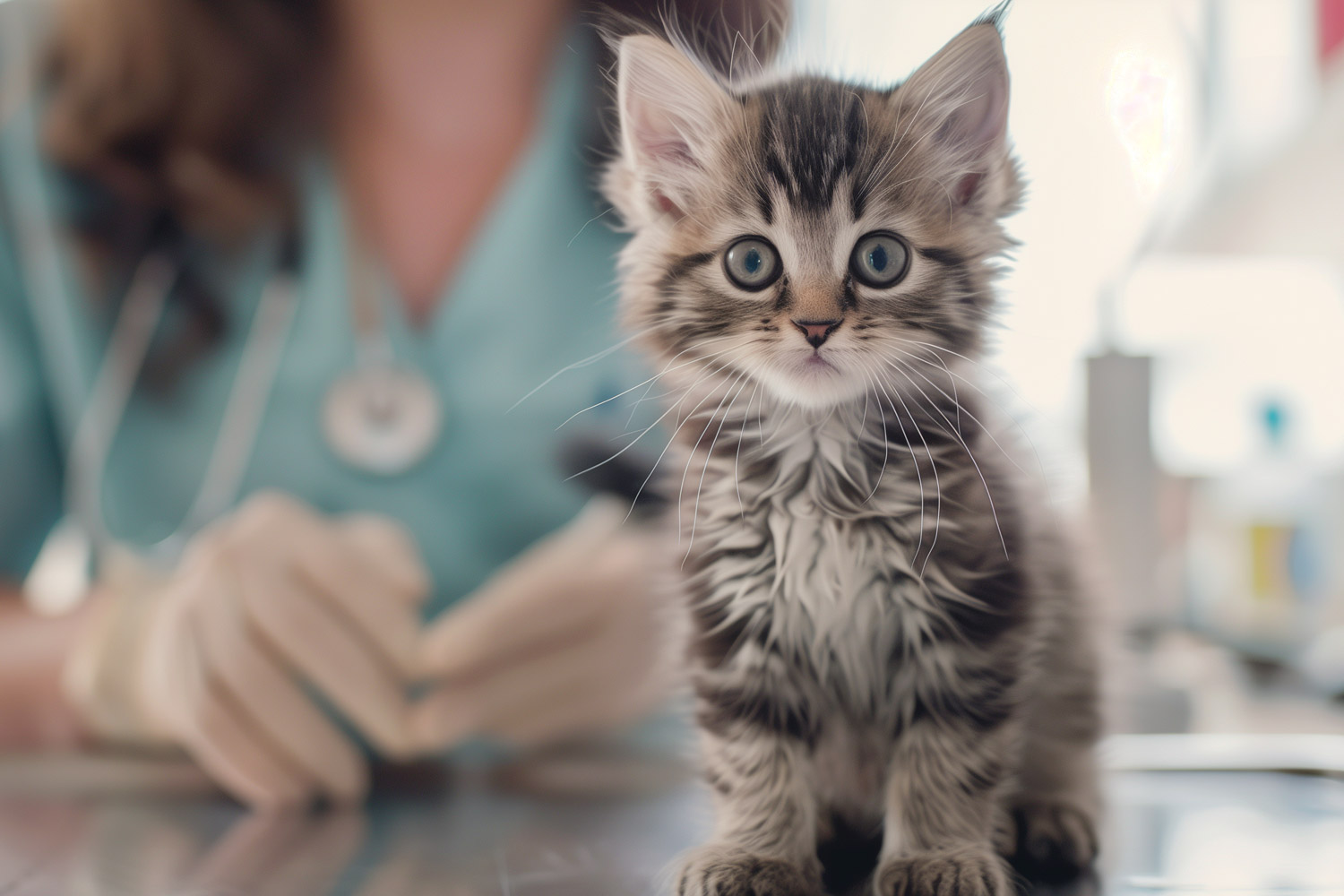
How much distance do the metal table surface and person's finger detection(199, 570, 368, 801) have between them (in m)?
0.06

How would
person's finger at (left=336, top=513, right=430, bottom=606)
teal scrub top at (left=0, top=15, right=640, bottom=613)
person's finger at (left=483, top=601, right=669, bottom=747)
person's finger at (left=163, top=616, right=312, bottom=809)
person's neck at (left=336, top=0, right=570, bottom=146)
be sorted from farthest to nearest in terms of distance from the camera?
person's neck at (left=336, top=0, right=570, bottom=146), teal scrub top at (left=0, top=15, right=640, bottom=613), person's finger at (left=483, top=601, right=669, bottom=747), person's finger at (left=336, top=513, right=430, bottom=606), person's finger at (left=163, top=616, right=312, bottom=809)

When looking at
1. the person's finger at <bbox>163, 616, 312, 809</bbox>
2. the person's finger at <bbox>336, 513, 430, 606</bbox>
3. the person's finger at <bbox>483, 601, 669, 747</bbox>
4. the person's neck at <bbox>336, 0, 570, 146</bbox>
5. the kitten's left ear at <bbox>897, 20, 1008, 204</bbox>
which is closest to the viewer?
the kitten's left ear at <bbox>897, 20, 1008, 204</bbox>

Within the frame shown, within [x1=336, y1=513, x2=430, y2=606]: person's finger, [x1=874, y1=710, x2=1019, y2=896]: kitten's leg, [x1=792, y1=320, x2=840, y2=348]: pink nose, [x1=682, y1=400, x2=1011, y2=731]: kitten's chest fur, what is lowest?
[x1=874, y1=710, x2=1019, y2=896]: kitten's leg

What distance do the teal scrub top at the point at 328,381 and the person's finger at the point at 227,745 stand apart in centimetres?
37

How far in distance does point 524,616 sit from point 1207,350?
880mm

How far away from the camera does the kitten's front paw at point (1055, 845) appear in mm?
419

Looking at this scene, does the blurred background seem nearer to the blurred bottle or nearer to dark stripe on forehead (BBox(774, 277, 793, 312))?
the blurred bottle

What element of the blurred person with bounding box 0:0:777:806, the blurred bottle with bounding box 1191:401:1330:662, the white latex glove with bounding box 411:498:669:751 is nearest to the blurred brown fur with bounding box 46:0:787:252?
the blurred person with bounding box 0:0:777:806

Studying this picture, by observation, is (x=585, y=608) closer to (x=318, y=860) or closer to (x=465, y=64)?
(x=318, y=860)

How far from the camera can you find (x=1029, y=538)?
41cm

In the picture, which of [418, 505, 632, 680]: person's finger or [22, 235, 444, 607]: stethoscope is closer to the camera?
[418, 505, 632, 680]: person's finger

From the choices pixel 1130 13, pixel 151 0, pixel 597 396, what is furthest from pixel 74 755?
pixel 1130 13

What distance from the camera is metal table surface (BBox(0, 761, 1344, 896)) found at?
1.42ft

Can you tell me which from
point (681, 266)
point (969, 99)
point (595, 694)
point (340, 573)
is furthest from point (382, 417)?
point (969, 99)
